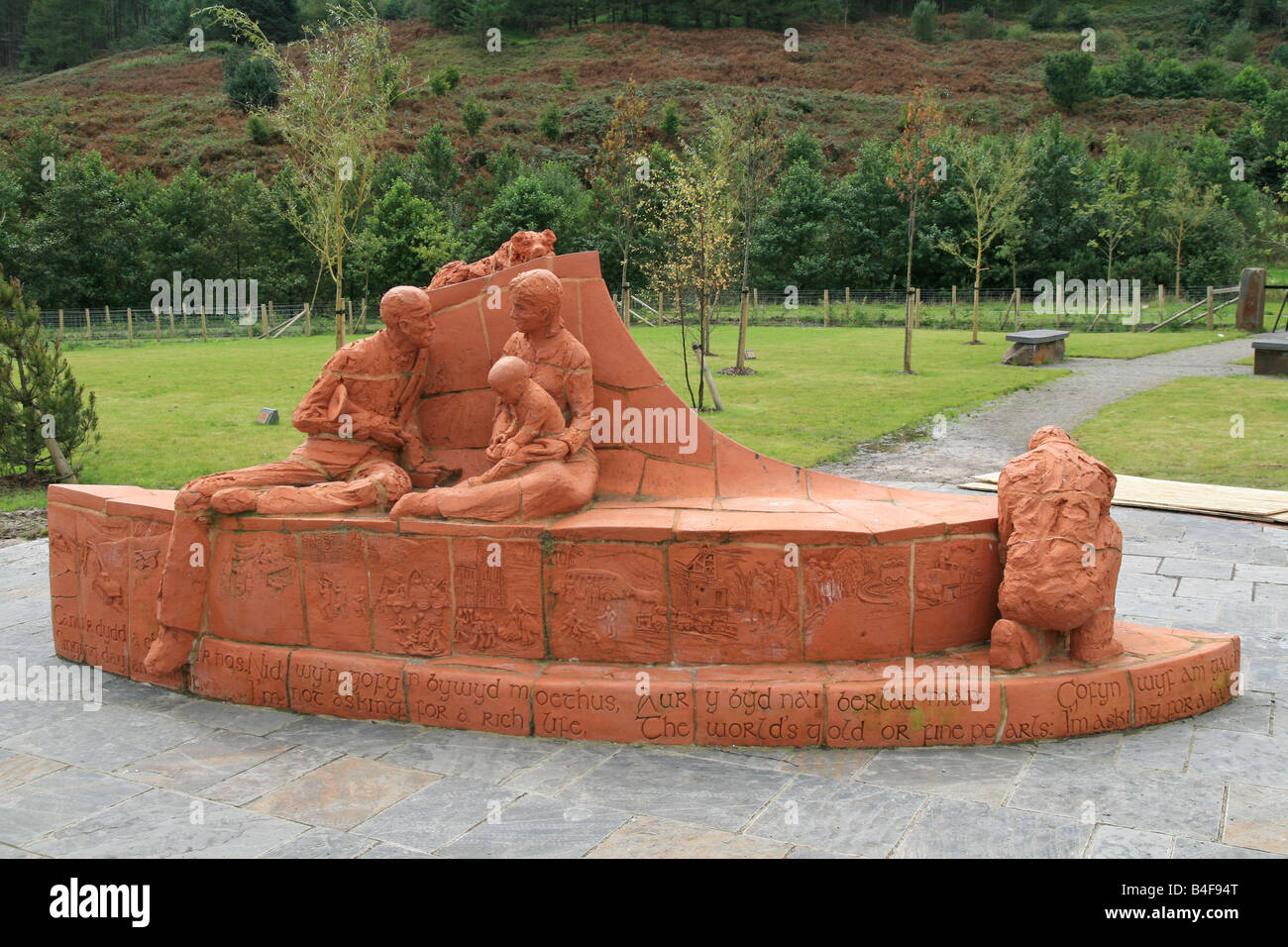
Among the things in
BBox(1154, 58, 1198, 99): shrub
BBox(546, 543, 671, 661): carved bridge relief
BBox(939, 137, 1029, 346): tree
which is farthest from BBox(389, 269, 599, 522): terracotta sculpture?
BBox(1154, 58, 1198, 99): shrub

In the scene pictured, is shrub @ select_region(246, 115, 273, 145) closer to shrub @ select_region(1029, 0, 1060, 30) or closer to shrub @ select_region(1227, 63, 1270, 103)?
shrub @ select_region(1227, 63, 1270, 103)

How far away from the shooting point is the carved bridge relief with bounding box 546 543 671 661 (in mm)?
5008

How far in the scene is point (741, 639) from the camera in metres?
4.99

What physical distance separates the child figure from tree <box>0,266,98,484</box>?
7300 mm

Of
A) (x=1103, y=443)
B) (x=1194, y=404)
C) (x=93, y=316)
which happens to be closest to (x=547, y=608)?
(x=1103, y=443)

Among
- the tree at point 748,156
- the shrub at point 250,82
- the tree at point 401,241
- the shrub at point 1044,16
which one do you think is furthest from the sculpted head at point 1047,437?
the shrub at point 1044,16

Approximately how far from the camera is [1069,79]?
52688 mm

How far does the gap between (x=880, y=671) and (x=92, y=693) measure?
164 inches

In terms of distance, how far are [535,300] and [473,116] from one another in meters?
44.9

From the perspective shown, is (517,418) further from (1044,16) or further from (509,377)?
(1044,16)

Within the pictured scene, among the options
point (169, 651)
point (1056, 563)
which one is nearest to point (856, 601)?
point (1056, 563)

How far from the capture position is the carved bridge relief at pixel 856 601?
4.93 metres

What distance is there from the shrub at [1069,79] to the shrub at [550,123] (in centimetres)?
2587

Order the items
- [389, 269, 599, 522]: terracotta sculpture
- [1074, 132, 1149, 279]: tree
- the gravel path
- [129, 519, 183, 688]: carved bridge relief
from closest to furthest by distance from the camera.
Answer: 1. [389, 269, 599, 522]: terracotta sculpture
2. [129, 519, 183, 688]: carved bridge relief
3. the gravel path
4. [1074, 132, 1149, 279]: tree
